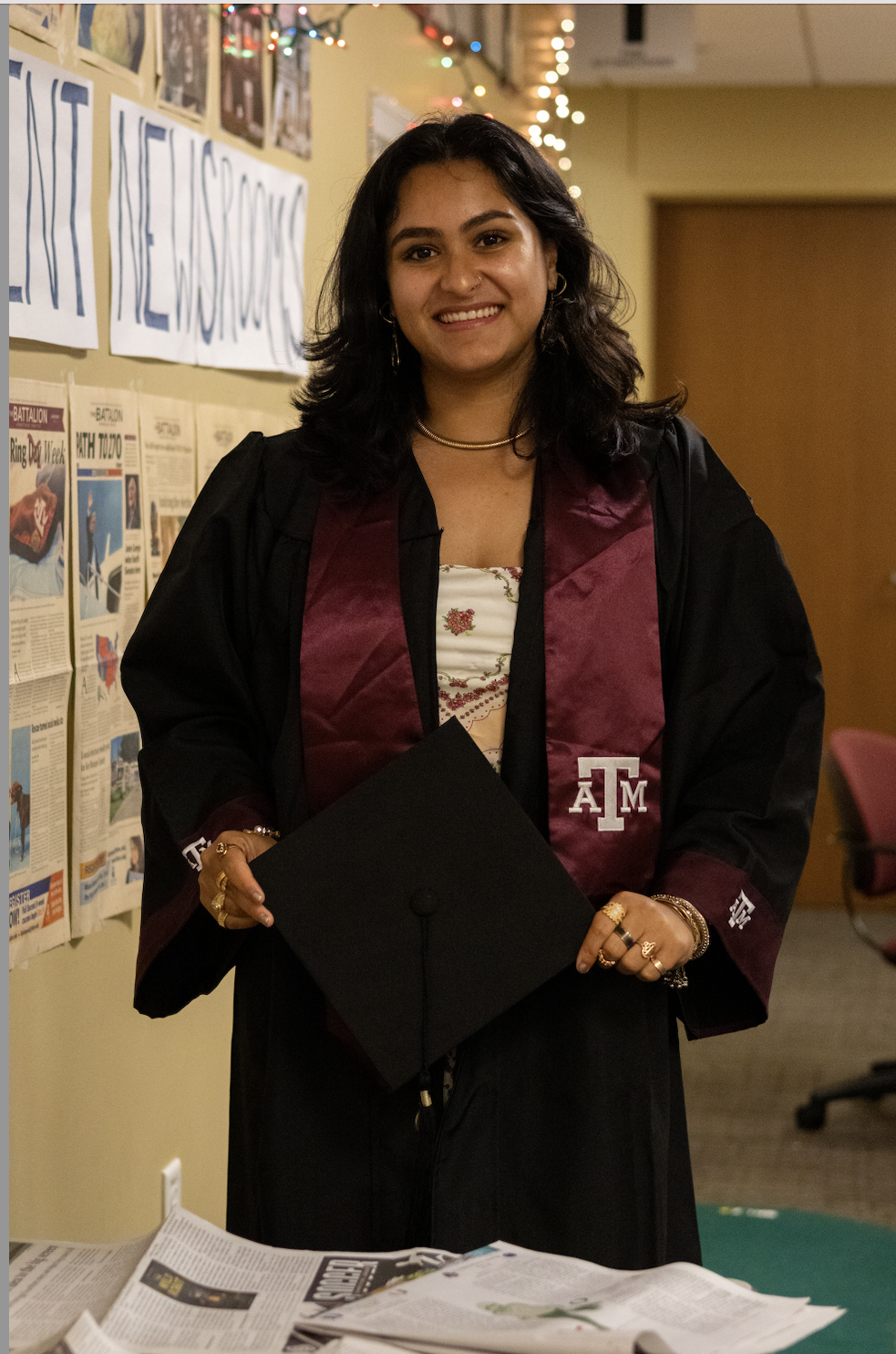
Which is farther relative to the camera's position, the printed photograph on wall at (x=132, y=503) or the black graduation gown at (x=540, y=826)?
the printed photograph on wall at (x=132, y=503)

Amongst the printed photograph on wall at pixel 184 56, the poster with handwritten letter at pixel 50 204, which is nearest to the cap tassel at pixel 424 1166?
the poster with handwritten letter at pixel 50 204

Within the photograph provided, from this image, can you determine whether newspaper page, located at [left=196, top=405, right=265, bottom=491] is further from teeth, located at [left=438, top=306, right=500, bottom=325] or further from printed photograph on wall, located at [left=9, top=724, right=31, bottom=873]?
teeth, located at [left=438, top=306, right=500, bottom=325]

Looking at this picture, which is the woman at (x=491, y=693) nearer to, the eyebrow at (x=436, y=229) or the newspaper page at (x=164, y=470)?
the eyebrow at (x=436, y=229)

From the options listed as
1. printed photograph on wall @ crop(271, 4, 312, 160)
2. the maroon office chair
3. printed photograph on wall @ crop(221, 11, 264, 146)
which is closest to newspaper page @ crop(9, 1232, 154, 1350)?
printed photograph on wall @ crop(221, 11, 264, 146)

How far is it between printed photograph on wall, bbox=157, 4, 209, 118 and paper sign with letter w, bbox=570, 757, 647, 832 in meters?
1.28

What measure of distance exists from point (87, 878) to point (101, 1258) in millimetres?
981

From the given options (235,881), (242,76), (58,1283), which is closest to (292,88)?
(242,76)

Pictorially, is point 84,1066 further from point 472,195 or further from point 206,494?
point 472,195

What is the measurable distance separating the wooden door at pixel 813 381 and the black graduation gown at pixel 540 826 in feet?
14.3

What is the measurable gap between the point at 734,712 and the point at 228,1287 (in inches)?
27.8

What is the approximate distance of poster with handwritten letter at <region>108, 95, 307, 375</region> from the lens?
2045 mm

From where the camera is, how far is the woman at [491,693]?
4.53ft

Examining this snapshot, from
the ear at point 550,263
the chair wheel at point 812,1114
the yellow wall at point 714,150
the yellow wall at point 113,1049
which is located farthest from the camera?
the yellow wall at point 714,150

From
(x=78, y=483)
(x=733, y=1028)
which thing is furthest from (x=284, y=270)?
(x=733, y=1028)
